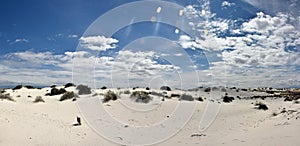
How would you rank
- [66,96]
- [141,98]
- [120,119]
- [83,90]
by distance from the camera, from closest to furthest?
[120,119]
[66,96]
[141,98]
[83,90]

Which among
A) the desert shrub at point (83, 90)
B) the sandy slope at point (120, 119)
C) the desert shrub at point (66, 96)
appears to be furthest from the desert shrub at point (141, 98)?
the desert shrub at point (83, 90)

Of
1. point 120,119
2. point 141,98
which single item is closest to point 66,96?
point 141,98

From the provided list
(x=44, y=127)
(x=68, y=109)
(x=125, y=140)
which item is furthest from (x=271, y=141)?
(x=68, y=109)

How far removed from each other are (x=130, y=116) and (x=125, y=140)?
7.68m

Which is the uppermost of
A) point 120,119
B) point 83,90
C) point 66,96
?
point 83,90

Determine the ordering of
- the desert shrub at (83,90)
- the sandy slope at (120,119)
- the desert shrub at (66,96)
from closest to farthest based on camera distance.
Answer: the sandy slope at (120,119), the desert shrub at (66,96), the desert shrub at (83,90)

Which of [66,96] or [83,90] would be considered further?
[83,90]

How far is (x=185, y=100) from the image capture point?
32.2m

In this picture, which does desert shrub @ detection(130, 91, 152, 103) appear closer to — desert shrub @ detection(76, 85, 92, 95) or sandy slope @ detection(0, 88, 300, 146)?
sandy slope @ detection(0, 88, 300, 146)

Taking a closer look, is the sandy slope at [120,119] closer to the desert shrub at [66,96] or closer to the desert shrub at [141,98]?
the desert shrub at [66,96]

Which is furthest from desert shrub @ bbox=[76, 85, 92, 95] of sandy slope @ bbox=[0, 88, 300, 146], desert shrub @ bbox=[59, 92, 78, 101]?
sandy slope @ bbox=[0, 88, 300, 146]

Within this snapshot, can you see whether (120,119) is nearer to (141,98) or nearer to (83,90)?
(141,98)

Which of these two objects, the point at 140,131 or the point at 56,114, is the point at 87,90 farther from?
the point at 140,131

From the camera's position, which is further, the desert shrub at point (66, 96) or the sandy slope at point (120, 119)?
the desert shrub at point (66, 96)
